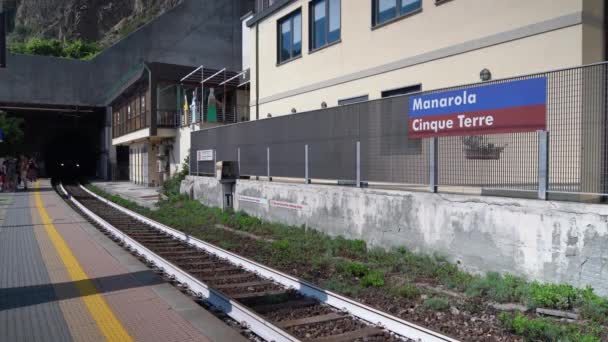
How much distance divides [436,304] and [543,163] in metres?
2.49

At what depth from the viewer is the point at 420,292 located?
684 centimetres

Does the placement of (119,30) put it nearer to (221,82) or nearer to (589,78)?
(221,82)

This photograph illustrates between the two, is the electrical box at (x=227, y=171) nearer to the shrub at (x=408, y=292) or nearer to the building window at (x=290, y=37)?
the building window at (x=290, y=37)

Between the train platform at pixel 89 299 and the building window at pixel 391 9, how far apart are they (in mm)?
8683

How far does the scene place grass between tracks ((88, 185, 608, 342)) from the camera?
5.38 metres

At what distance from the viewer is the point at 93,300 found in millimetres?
6531

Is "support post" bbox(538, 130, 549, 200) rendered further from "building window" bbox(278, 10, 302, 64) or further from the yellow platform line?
"building window" bbox(278, 10, 302, 64)

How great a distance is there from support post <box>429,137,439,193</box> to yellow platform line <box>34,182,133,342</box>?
17.2ft

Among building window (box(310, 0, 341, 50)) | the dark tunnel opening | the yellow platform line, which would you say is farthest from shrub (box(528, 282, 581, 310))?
the dark tunnel opening

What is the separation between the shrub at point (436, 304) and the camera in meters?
6.05

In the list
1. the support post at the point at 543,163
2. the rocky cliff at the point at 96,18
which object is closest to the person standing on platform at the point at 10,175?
the support post at the point at 543,163

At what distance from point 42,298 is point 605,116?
24.4ft

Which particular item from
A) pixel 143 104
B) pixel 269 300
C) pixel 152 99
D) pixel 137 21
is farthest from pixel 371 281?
pixel 137 21

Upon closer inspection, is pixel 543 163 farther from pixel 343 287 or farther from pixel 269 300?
pixel 269 300
